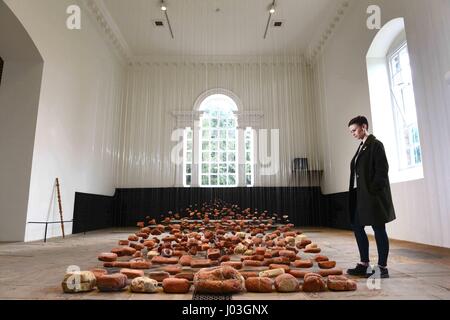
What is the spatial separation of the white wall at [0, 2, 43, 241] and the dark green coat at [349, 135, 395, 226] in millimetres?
4002

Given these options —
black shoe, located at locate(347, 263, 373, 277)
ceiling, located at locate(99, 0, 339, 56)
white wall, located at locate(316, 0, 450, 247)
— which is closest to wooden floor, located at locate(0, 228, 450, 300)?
black shoe, located at locate(347, 263, 373, 277)

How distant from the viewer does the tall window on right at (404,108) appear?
4.14 m

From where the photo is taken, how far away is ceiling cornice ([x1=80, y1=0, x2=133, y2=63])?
19.0 feet

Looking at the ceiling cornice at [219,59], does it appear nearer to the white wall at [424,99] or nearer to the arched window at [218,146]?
the arched window at [218,146]

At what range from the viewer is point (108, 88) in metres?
6.85

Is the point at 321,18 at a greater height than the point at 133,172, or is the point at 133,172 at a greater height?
the point at 321,18

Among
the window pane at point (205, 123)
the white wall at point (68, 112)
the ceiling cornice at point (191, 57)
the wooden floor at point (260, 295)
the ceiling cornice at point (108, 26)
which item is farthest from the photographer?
the window pane at point (205, 123)

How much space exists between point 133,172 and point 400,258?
6.47 m

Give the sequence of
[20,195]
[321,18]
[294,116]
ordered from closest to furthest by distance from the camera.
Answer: [20,195]
[321,18]
[294,116]

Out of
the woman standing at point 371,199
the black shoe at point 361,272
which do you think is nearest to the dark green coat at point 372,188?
the woman standing at point 371,199

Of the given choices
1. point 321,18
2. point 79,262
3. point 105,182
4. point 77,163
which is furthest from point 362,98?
point 105,182

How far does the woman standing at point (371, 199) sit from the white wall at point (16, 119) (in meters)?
3.97

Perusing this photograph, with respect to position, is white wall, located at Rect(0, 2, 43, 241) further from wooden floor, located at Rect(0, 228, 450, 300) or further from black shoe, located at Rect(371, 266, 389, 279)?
black shoe, located at Rect(371, 266, 389, 279)
